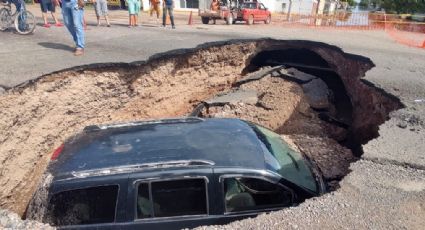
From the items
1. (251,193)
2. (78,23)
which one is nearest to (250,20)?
(78,23)

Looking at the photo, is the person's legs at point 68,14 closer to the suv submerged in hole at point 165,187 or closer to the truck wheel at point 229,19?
the suv submerged in hole at point 165,187

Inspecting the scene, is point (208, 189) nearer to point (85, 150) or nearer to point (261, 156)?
point (261, 156)

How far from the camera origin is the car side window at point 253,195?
3.40m

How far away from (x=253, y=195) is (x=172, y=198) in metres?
0.85

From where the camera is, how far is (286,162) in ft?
12.6

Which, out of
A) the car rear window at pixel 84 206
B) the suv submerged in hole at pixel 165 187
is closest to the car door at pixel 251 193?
the suv submerged in hole at pixel 165 187

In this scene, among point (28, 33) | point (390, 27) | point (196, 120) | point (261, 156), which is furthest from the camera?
point (390, 27)

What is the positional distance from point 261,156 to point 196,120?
1283 mm

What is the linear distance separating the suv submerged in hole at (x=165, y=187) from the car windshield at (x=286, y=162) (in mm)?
17

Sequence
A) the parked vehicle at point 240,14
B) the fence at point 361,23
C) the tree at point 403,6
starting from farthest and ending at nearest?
1. the tree at point 403,6
2. the parked vehicle at point 240,14
3. the fence at point 361,23

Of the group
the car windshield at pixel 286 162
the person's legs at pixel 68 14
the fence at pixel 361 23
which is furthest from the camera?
the fence at pixel 361 23

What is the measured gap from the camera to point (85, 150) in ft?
12.6

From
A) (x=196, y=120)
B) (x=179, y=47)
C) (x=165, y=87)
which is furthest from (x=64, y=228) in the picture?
(x=179, y=47)

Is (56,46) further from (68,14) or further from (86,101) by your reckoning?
(86,101)
